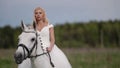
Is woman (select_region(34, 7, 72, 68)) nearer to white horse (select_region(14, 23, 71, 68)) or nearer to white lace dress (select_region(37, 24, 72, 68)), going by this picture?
white lace dress (select_region(37, 24, 72, 68))

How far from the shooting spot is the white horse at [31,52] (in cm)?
621

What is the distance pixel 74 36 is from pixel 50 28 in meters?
24.3

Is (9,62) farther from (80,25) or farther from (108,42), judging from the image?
(80,25)

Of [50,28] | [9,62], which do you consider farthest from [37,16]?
[9,62]

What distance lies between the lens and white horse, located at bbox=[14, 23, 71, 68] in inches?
245

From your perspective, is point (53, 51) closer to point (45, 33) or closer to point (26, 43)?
point (45, 33)

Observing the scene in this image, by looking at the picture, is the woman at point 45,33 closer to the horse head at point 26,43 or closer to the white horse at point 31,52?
A: the white horse at point 31,52

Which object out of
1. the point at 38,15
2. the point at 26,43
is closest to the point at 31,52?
the point at 26,43

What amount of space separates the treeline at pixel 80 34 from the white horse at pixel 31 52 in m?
20.3

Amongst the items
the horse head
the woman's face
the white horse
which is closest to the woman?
the woman's face

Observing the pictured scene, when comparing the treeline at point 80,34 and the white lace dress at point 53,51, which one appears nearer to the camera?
the white lace dress at point 53,51

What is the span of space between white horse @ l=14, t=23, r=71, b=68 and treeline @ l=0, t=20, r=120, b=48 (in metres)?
20.3

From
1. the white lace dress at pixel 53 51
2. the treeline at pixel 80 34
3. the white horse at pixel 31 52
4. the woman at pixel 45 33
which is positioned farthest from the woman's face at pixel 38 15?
the treeline at pixel 80 34

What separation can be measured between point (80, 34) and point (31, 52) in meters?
25.0
